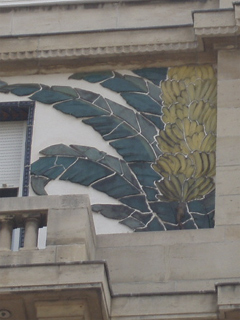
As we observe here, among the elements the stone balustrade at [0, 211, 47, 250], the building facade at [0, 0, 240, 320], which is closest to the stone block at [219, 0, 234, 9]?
the building facade at [0, 0, 240, 320]

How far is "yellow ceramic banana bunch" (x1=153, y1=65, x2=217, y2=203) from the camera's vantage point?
1819 cm

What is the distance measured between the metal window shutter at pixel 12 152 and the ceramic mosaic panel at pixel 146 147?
0.37m

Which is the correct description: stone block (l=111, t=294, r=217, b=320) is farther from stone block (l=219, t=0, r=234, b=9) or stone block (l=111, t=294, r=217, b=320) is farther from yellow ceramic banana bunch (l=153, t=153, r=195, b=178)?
stone block (l=219, t=0, r=234, b=9)

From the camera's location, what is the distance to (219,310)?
15688 mm

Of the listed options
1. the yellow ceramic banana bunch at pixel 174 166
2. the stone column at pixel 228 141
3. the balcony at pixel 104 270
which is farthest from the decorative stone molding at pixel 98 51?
the balcony at pixel 104 270

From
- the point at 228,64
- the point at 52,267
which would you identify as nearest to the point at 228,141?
the point at 228,64

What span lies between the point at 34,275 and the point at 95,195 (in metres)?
2.81

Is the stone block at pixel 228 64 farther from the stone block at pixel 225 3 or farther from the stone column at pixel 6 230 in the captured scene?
the stone column at pixel 6 230

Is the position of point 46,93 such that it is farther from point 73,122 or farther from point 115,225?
point 115,225

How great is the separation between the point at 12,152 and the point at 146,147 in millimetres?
1754

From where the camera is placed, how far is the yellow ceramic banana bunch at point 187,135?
18.2m

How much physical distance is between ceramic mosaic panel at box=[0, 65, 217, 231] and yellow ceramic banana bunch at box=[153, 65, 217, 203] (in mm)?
12

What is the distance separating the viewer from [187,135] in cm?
1866

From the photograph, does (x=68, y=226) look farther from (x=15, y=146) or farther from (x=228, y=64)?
(x=228, y=64)
